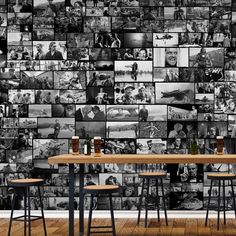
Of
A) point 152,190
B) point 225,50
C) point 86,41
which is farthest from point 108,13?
point 152,190

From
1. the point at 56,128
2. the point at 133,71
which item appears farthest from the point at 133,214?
the point at 133,71

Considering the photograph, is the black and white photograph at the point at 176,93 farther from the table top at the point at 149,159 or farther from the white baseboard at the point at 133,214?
the table top at the point at 149,159

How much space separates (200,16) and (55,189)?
3.16 meters

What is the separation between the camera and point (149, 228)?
772 centimetres

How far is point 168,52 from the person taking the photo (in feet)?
28.6

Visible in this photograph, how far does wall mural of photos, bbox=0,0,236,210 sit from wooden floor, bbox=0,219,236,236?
1.55 feet

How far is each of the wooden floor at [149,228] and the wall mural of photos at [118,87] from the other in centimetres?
47

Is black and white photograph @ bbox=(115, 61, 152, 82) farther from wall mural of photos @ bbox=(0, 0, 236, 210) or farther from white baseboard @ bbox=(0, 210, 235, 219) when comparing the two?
white baseboard @ bbox=(0, 210, 235, 219)

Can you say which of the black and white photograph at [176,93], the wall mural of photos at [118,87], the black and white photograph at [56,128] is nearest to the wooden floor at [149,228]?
the wall mural of photos at [118,87]

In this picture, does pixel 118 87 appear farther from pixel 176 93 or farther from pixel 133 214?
pixel 133 214

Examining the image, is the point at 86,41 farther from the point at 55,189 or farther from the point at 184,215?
the point at 184,215

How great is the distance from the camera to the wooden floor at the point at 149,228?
24.0 ft

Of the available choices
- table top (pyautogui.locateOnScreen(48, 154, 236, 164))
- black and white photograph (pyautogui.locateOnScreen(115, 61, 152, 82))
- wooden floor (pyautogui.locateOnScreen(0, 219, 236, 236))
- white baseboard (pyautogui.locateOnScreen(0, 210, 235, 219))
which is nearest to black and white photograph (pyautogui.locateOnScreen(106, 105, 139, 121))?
black and white photograph (pyautogui.locateOnScreen(115, 61, 152, 82))

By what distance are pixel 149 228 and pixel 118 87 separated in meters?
2.10
